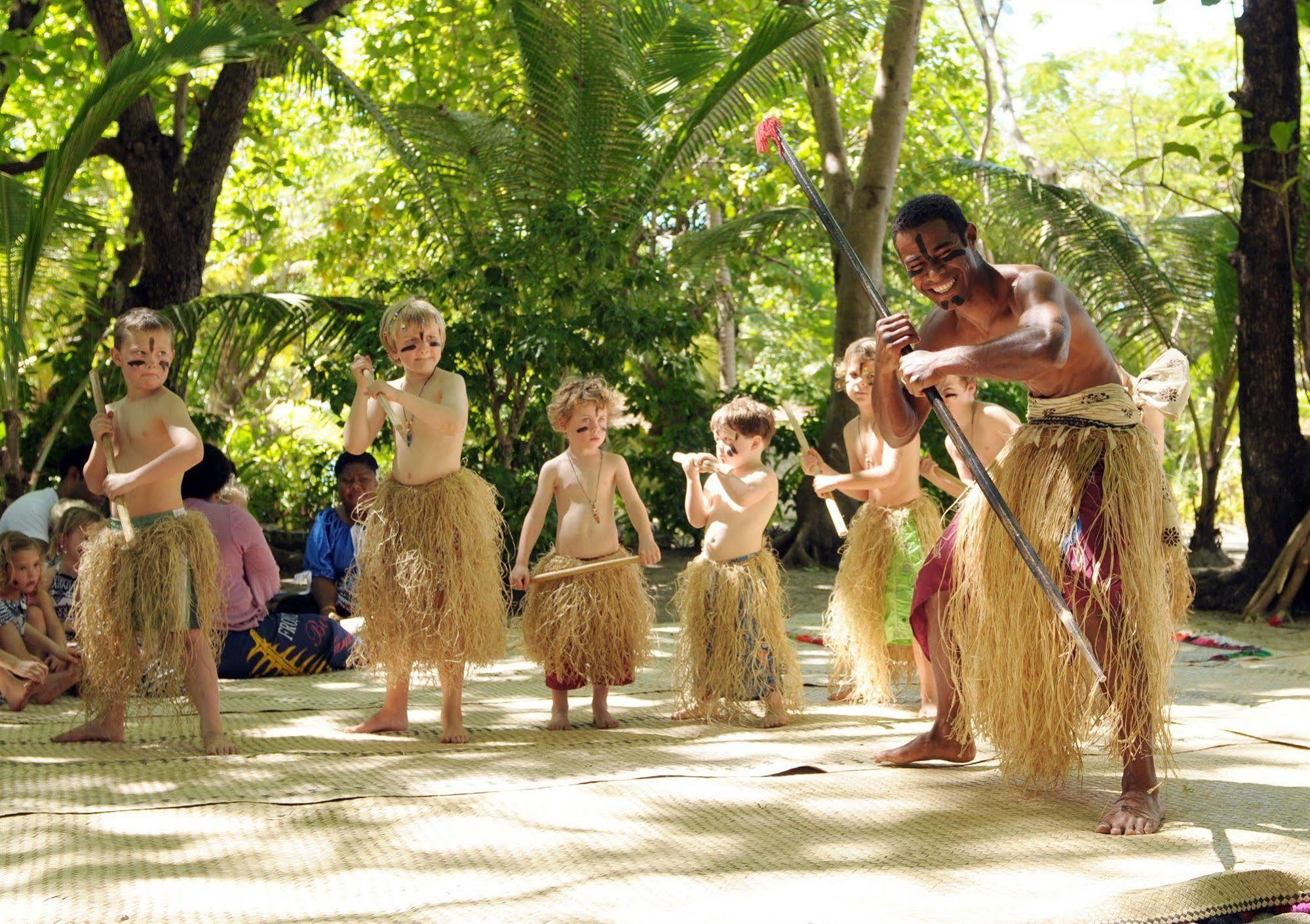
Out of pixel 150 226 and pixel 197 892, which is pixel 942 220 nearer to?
pixel 197 892

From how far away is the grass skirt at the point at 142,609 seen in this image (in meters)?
3.76

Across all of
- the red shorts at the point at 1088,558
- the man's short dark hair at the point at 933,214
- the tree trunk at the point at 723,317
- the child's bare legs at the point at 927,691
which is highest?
the tree trunk at the point at 723,317

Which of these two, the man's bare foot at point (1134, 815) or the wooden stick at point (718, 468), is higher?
the wooden stick at point (718, 468)

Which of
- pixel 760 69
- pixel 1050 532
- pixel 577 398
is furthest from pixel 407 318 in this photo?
pixel 760 69

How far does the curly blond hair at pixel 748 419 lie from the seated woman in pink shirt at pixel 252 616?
196cm

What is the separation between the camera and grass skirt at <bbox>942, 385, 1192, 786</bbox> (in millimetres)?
2951

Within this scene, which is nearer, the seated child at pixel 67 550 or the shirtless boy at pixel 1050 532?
the shirtless boy at pixel 1050 532

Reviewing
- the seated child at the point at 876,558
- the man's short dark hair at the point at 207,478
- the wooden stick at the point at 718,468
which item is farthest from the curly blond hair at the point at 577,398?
the man's short dark hair at the point at 207,478

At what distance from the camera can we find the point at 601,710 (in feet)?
14.0

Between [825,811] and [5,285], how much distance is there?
547 centimetres

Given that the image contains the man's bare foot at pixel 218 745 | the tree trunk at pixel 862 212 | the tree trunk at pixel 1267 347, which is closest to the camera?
the man's bare foot at pixel 218 745

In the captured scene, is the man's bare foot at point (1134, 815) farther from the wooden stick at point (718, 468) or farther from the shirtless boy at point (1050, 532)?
the wooden stick at point (718, 468)

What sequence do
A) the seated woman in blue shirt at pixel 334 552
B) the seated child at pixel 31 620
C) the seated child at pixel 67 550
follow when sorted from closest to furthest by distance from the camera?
the seated child at pixel 31 620 < the seated child at pixel 67 550 < the seated woman in blue shirt at pixel 334 552

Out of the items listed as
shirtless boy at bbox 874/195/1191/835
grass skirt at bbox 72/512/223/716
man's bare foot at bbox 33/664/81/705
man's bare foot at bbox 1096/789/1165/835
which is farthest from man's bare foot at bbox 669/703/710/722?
man's bare foot at bbox 33/664/81/705
